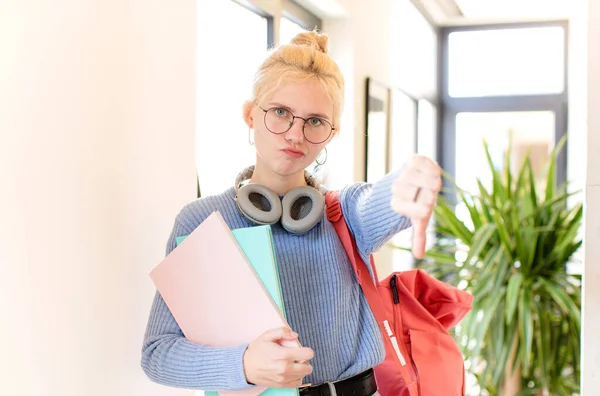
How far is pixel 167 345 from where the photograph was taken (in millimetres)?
1152

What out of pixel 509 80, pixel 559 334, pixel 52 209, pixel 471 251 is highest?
pixel 509 80

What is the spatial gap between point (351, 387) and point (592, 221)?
101cm

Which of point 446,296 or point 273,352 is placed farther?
point 446,296

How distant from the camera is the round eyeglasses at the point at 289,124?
123 centimetres

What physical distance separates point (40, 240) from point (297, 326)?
1.41 ft

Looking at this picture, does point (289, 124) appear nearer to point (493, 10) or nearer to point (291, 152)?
point (291, 152)

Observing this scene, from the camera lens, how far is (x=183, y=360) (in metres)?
1.12

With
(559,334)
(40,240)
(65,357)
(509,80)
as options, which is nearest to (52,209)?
(40,240)

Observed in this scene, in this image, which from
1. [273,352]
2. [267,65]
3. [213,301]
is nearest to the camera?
[273,352]

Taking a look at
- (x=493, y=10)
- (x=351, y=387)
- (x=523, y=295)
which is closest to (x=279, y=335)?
(x=351, y=387)

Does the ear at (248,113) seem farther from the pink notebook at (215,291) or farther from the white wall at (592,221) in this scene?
the white wall at (592,221)

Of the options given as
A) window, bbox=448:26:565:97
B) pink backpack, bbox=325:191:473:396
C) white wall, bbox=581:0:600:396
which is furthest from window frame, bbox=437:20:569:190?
pink backpack, bbox=325:191:473:396

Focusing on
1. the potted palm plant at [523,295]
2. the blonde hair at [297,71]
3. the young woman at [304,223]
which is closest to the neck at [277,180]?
the young woman at [304,223]

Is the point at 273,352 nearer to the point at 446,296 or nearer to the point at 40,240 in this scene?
the point at 40,240
